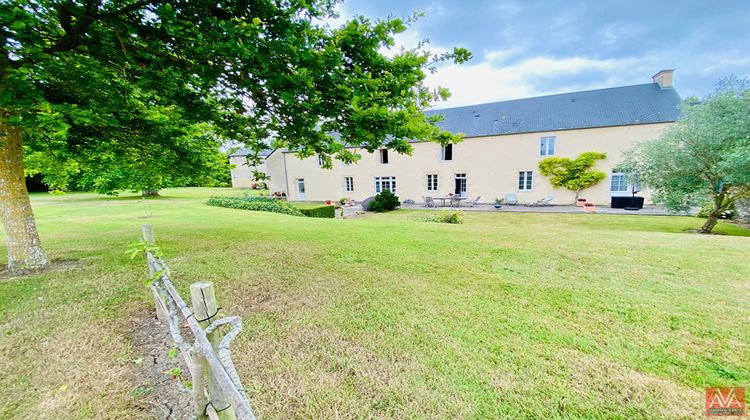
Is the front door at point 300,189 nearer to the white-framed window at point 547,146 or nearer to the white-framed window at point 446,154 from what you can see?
the white-framed window at point 446,154

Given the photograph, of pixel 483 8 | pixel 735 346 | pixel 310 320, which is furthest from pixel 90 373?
pixel 483 8

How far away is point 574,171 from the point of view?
19.9m

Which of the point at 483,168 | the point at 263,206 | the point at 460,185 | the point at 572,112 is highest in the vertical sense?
the point at 572,112

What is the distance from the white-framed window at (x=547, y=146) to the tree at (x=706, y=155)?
8.46 m

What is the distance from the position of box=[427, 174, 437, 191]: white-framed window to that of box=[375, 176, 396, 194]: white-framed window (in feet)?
10.1

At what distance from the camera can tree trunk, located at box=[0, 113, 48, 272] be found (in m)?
4.29

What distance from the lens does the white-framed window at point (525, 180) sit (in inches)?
846

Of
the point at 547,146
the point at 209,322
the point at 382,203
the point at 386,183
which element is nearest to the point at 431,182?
the point at 386,183

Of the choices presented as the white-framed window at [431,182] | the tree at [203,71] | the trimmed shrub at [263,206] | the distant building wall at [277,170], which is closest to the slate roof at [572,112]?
the white-framed window at [431,182]

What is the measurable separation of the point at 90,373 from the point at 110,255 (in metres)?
4.69

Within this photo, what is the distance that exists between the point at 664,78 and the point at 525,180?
11611mm

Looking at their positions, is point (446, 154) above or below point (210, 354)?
above

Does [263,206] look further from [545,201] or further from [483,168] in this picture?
[545,201]

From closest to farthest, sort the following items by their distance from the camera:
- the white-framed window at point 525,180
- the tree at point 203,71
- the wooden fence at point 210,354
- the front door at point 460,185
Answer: the wooden fence at point 210,354 → the tree at point 203,71 → the white-framed window at point 525,180 → the front door at point 460,185
